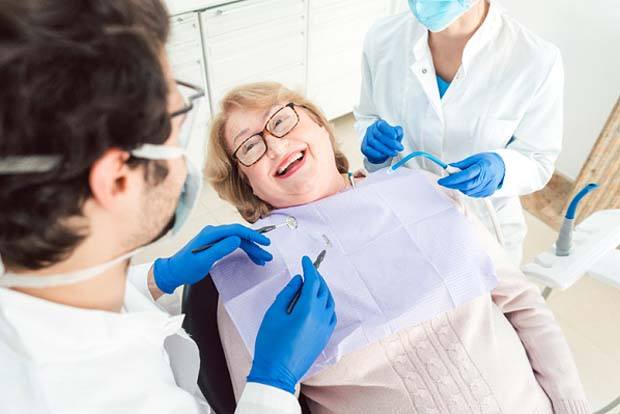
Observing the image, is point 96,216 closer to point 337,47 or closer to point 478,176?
point 478,176

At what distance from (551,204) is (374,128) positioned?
5.63ft

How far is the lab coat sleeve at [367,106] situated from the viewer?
5.43 feet

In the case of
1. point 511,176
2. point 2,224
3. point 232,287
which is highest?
point 2,224

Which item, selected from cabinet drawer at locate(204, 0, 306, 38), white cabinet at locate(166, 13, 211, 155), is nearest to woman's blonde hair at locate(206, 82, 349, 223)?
white cabinet at locate(166, 13, 211, 155)

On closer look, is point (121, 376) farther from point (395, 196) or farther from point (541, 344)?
point (541, 344)

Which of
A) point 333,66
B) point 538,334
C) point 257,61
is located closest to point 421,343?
point 538,334

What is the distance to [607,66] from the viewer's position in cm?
227

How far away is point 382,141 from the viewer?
4.94 ft

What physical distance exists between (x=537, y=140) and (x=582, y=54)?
127 centimetres

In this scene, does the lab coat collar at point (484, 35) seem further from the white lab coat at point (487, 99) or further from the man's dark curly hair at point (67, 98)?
the man's dark curly hair at point (67, 98)

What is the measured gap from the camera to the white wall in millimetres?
2219

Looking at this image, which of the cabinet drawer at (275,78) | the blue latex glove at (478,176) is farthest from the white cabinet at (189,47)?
the blue latex glove at (478,176)

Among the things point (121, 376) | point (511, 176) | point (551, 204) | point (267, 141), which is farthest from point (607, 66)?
point (121, 376)

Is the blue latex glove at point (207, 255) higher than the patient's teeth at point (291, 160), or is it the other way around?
the patient's teeth at point (291, 160)
